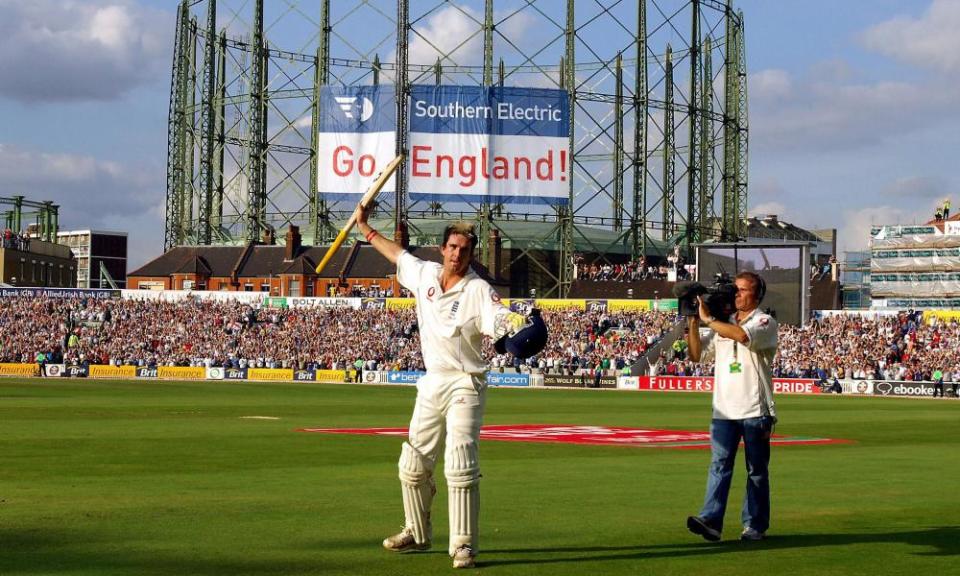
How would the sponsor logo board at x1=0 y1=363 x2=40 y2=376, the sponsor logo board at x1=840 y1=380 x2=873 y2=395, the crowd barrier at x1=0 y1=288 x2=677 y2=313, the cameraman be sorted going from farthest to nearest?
1. the crowd barrier at x1=0 y1=288 x2=677 y2=313
2. the sponsor logo board at x1=0 y1=363 x2=40 y2=376
3. the sponsor logo board at x1=840 y1=380 x2=873 y2=395
4. the cameraman

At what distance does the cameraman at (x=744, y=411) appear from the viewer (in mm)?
10633

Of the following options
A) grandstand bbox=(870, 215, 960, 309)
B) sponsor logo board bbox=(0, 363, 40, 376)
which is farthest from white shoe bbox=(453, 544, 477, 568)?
grandstand bbox=(870, 215, 960, 309)

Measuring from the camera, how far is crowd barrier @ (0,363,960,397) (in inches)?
2296

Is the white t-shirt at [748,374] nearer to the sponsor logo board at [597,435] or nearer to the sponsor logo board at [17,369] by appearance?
the sponsor logo board at [597,435]

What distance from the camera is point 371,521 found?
37.6 ft

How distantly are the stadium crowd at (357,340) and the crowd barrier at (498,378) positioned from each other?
0.71 m

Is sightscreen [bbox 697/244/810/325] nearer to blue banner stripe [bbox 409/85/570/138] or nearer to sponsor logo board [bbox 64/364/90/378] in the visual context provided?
blue banner stripe [bbox 409/85/570/138]

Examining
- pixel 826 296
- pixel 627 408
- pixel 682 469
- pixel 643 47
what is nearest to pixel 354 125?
pixel 643 47

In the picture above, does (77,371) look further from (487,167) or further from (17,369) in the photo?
(487,167)

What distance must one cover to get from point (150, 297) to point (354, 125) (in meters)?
16.8

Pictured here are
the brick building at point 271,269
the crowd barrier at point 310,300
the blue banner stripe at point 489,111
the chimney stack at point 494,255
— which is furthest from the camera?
the brick building at point 271,269

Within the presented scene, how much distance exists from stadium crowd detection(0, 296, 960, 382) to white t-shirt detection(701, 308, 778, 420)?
4945cm

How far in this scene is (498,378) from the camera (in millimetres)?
66125

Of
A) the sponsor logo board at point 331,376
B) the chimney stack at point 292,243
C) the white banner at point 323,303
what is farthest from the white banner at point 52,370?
the chimney stack at point 292,243
